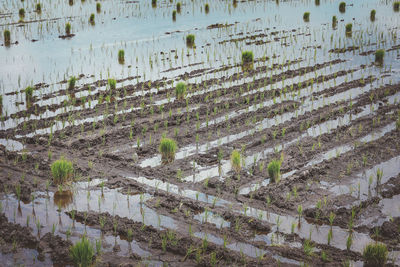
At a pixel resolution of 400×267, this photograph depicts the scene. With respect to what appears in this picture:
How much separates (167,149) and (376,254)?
3.02 meters

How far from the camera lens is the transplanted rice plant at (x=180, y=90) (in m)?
8.85

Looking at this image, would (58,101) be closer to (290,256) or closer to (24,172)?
(24,172)

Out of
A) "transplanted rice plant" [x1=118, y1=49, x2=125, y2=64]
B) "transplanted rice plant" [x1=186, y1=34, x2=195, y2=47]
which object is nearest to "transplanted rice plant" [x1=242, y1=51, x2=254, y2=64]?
"transplanted rice plant" [x1=186, y1=34, x2=195, y2=47]

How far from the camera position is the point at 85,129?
750 centimetres

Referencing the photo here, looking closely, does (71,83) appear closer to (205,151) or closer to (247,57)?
(205,151)

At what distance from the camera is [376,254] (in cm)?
416

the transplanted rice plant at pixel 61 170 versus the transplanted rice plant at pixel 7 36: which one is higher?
the transplanted rice plant at pixel 7 36

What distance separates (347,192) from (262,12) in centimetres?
1420

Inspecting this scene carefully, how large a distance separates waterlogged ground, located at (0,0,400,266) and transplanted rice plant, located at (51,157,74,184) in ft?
0.42

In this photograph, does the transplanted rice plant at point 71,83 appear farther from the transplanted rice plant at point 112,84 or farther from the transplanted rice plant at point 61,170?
the transplanted rice plant at point 61,170

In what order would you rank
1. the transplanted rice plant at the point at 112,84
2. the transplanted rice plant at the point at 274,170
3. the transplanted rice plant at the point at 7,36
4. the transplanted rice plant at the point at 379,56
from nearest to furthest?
1. the transplanted rice plant at the point at 274,170
2. the transplanted rice plant at the point at 112,84
3. the transplanted rice plant at the point at 379,56
4. the transplanted rice plant at the point at 7,36

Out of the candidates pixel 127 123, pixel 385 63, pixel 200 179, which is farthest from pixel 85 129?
pixel 385 63

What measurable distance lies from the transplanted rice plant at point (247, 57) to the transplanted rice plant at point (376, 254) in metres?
7.60

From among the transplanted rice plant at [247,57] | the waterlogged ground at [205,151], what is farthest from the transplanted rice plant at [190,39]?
the transplanted rice plant at [247,57]
